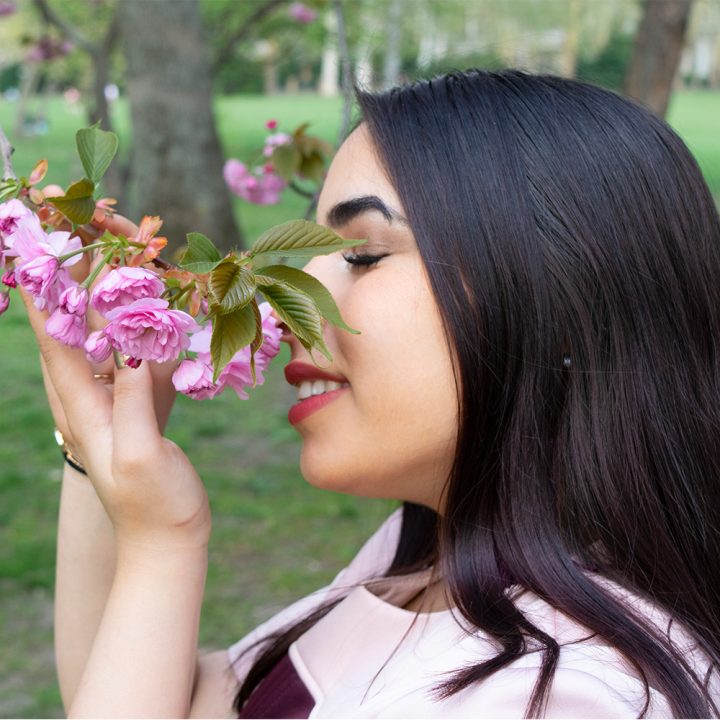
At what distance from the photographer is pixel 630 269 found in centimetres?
147

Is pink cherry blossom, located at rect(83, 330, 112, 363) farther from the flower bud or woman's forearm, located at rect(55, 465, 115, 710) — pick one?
woman's forearm, located at rect(55, 465, 115, 710)

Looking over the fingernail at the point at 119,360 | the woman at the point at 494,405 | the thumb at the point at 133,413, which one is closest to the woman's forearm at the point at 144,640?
the woman at the point at 494,405

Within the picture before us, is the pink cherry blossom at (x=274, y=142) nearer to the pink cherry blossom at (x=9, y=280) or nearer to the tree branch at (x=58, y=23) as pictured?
the pink cherry blossom at (x=9, y=280)

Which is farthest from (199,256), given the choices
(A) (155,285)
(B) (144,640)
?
(B) (144,640)

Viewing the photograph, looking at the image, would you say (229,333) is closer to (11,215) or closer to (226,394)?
(11,215)

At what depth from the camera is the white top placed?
127 centimetres

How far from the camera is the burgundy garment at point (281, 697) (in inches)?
63.4

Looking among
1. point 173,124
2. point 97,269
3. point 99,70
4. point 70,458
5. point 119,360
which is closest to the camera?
point 97,269

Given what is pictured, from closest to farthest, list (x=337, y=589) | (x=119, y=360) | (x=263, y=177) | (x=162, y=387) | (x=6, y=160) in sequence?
1. (x=6, y=160)
2. (x=119, y=360)
3. (x=162, y=387)
4. (x=337, y=589)
5. (x=263, y=177)

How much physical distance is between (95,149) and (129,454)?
1.37ft

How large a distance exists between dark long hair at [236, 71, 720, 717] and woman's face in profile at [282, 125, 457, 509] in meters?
0.03

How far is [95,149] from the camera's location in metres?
1.38

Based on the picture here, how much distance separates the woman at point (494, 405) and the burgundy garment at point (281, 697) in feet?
0.05

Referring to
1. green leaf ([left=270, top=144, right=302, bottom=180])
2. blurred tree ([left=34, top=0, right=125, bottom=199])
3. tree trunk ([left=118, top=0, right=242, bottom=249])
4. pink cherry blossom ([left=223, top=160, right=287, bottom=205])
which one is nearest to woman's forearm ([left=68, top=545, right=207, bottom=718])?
green leaf ([left=270, top=144, right=302, bottom=180])
